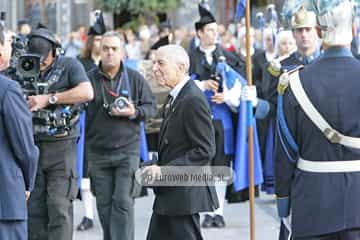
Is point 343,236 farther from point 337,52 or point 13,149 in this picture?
point 13,149

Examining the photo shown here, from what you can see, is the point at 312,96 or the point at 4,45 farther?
the point at 4,45

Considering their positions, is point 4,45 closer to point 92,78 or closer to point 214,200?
point 214,200

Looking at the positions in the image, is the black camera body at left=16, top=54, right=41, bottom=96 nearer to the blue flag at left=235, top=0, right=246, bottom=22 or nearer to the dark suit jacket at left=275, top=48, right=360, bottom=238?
the blue flag at left=235, top=0, right=246, bottom=22

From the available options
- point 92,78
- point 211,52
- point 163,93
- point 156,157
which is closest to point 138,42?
point 163,93

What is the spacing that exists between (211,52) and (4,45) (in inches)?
186

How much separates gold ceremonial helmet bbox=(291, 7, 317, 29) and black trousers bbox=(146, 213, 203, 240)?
155 cm

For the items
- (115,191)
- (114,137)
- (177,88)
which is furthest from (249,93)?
(177,88)

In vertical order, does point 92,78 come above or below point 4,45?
below

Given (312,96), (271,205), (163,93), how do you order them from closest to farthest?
(312,96)
(271,205)
(163,93)

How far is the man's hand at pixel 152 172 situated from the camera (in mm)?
6562

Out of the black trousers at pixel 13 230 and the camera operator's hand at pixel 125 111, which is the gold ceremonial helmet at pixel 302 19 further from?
the black trousers at pixel 13 230

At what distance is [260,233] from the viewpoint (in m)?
9.92

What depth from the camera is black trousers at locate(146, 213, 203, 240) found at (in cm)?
669

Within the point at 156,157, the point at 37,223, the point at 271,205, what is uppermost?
the point at 156,157
